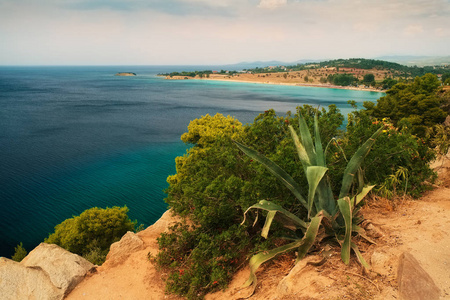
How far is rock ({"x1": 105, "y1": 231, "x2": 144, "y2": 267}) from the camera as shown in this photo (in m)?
9.03

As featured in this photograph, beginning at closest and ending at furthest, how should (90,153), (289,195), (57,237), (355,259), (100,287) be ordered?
(355,259) < (289,195) < (100,287) < (57,237) < (90,153)

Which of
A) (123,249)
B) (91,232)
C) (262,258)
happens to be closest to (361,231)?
(262,258)

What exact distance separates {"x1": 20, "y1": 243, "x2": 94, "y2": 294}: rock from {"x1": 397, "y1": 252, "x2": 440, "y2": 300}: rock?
26.1 feet

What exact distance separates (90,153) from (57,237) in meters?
19.0

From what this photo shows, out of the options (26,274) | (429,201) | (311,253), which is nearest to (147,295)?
(26,274)

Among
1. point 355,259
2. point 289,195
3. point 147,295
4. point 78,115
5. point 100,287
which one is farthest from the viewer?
point 78,115

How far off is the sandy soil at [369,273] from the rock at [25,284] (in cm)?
60

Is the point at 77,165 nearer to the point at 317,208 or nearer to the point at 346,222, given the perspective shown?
the point at 317,208

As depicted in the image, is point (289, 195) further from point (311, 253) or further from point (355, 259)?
point (355, 259)

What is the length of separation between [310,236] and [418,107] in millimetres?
28700

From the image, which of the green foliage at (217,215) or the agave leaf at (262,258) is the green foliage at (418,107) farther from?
the agave leaf at (262,258)

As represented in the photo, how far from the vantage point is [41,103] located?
6456 cm

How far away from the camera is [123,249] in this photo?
30.7 ft

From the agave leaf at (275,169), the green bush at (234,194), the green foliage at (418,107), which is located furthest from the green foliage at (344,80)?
the agave leaf at (275,169)
